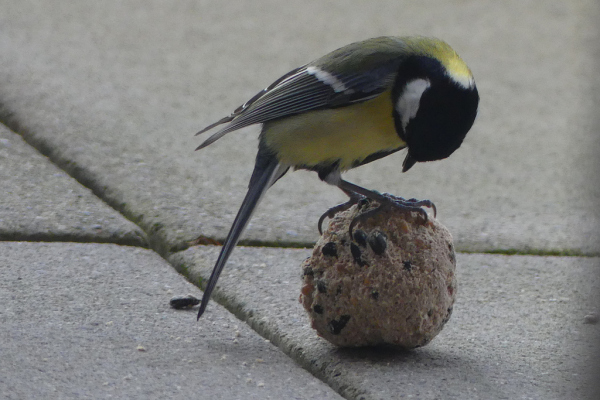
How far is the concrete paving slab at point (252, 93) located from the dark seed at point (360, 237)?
2.50 feet

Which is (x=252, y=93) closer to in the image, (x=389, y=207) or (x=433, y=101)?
(x=433, y=101)

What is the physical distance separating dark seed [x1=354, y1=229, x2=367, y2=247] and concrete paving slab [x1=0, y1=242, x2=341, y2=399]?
0.44 meters

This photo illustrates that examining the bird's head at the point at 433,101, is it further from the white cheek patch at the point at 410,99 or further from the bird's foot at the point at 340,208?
the bird's foot at the point at 340,208

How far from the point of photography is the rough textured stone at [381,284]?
9.75ft

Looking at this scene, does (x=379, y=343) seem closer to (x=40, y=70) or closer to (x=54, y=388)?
(x=54, y=388)

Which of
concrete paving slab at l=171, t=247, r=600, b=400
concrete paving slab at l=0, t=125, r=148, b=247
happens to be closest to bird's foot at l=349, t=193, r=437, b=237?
concrete paving slab at l=171, t=247, r=600, b=400

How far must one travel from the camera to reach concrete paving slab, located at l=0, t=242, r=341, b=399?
2789 millimetres

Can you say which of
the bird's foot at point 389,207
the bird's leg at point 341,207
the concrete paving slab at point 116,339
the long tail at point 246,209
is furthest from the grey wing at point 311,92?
the concrete paving slab at point 116,339

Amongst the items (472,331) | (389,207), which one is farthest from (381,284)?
(472,331)

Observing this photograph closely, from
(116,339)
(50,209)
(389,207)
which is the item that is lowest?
(116,339)

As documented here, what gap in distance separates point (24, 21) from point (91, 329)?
15.3 feet

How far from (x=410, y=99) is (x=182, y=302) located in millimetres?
1088

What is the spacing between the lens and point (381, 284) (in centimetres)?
297

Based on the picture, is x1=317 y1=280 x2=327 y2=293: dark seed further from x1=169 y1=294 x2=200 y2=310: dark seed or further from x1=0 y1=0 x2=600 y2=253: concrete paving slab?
x1=0 y1=0 x2=600 y2=253: concrete paving slab
